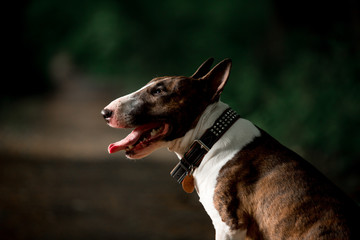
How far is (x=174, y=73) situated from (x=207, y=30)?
1.90 m

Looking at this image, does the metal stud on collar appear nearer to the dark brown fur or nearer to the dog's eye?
the dark brown fur

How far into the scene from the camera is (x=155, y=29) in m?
13.9

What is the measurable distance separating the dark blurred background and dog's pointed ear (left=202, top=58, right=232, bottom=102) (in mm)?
2970

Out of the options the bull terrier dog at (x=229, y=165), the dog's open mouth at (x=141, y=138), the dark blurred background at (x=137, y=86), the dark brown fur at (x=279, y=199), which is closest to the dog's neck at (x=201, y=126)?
the bull terrier dog at (x=229, y=165)

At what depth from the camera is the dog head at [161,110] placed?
2385mm

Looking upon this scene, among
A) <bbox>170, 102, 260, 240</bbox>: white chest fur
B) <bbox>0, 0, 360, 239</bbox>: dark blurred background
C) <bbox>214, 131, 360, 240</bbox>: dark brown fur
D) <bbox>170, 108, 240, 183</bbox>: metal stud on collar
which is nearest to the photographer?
<bbox>214, 131, 360, 240</bbox>: dark brown fur

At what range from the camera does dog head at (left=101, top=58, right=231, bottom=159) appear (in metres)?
2.38

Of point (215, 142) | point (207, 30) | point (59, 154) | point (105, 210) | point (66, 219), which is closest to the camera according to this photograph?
point (215, 142)

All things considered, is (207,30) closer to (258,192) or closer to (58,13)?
(58,13)

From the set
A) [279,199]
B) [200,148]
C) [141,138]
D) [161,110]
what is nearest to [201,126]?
[200,148]

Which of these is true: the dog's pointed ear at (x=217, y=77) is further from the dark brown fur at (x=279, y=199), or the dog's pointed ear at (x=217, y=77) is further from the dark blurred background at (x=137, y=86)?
the dark blurred background at (x=137, y=86)

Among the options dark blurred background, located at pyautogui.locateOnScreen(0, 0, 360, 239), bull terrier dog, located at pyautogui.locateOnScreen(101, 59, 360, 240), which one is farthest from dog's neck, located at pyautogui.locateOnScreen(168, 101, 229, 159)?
dark blurred background, located at pyautogui.locateOnScreen(0, 0, 360, 239)

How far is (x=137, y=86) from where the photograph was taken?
14.1 m

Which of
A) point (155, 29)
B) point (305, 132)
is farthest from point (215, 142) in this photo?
point (155, 29)
